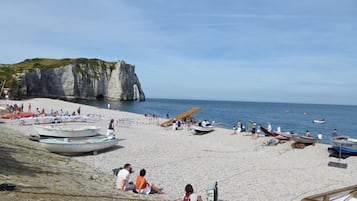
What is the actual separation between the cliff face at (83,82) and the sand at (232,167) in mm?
70229

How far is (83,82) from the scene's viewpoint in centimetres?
11312

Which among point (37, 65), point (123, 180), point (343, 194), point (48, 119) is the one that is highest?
point (37, 65)

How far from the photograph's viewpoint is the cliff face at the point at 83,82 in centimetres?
9306

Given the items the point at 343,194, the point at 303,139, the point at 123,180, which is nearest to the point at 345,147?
the point at 303,139

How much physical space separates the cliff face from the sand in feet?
230

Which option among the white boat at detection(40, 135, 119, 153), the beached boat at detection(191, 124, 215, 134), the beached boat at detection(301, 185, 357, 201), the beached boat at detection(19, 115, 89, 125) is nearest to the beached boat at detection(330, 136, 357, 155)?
the beached boat at detection(301, 185, 357, 201)

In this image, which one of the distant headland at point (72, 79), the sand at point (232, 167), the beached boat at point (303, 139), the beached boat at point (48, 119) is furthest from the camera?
the distant headland at point (72, 79)

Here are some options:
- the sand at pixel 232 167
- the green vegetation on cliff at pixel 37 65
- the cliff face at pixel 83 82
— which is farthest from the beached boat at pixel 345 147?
the cliff face at pixel 83 82

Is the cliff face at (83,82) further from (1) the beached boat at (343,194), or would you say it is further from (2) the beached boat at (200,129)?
(1) the beached boat at (343,194)

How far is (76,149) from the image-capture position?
19.5 metres

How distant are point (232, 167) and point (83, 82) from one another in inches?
3993

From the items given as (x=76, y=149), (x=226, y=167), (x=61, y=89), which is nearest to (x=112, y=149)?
(x=76, y=149)

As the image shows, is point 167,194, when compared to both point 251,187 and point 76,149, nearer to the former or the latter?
point 251,187

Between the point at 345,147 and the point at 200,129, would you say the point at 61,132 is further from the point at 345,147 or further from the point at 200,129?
the point at 345,147
